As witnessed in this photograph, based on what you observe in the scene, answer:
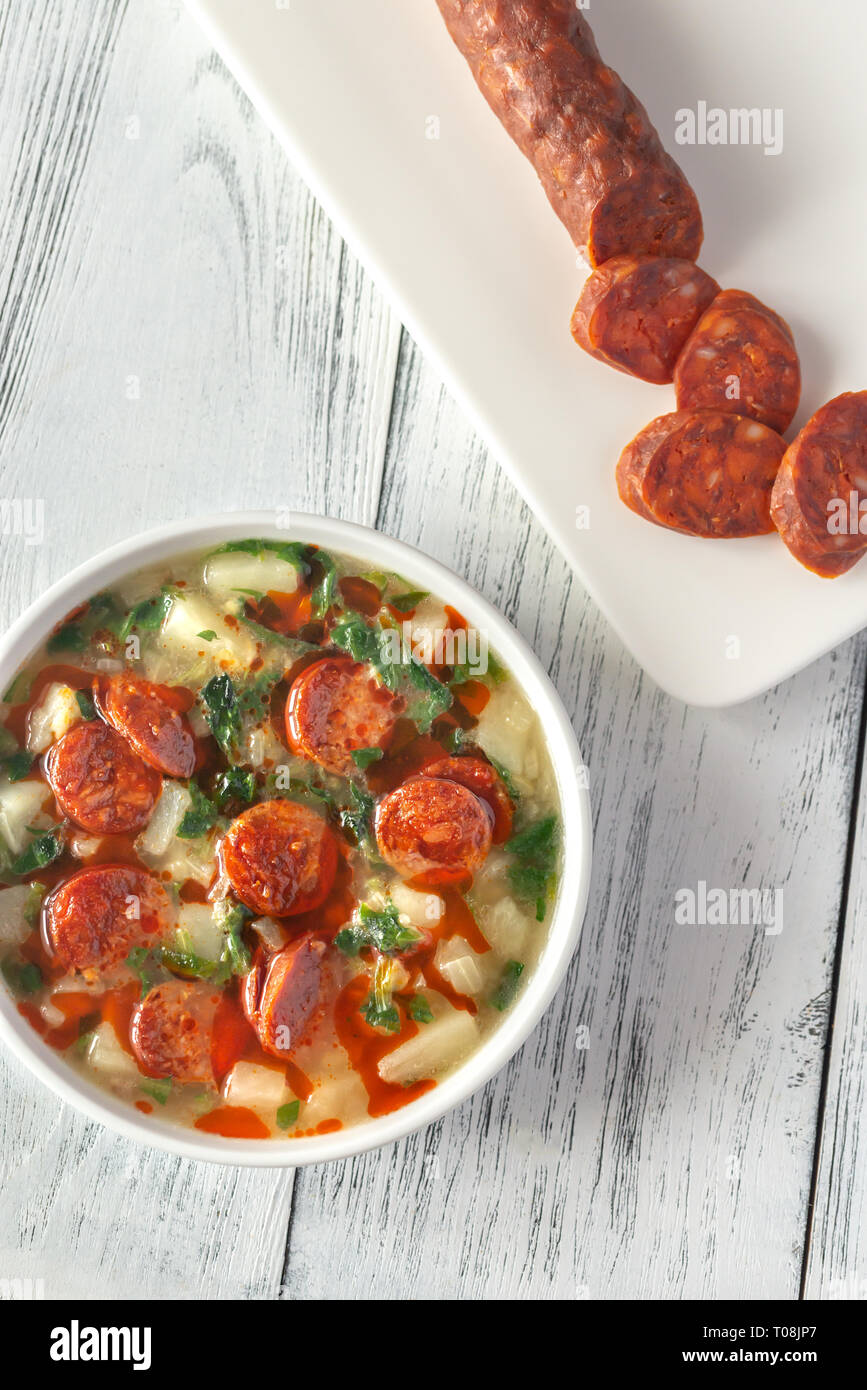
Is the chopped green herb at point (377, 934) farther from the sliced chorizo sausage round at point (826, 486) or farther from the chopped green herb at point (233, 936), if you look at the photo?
the sliced chorizo sausage round at point (826, 486)

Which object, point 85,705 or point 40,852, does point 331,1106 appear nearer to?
point 40,852

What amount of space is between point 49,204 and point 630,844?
91.1 inches

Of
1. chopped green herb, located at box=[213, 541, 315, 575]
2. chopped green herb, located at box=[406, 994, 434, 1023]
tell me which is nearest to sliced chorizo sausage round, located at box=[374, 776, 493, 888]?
chopped green herb, located at box=[406, 994, 434, 1023]

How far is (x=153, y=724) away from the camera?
8.39 ft

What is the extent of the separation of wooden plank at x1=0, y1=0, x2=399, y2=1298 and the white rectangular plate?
23 centimetres

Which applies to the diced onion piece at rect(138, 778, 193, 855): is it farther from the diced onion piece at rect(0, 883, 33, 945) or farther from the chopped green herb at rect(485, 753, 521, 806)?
the chopped green herb at rect(485, 753, 521, 806)

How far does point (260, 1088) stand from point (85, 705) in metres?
0.96

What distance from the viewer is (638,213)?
269 cm

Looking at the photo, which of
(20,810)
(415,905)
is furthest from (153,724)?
(415,905)

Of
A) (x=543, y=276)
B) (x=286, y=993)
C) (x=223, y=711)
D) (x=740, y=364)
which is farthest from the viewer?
(x=543, y=276)

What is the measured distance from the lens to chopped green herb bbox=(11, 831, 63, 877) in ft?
8.52

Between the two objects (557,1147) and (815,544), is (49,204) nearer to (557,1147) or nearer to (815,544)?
(815,544)

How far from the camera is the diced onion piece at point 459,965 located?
258 cm

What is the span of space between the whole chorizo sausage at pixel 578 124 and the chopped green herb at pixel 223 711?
1352 mm
